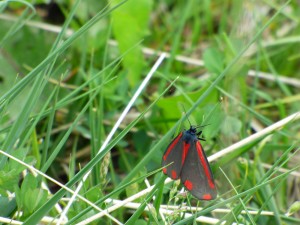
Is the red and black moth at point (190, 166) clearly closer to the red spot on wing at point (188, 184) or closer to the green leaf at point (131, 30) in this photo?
the red spot on wing at point (188, 184)

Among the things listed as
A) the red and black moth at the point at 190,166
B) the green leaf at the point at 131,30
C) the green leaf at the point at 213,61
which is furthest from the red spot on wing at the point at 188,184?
the green leaf at the point at 131,30

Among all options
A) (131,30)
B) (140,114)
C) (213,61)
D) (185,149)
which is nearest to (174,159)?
(185,149)

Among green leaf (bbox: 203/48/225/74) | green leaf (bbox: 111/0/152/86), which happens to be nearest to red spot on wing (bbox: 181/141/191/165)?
green leaf (bbox: 203/48/225/74)

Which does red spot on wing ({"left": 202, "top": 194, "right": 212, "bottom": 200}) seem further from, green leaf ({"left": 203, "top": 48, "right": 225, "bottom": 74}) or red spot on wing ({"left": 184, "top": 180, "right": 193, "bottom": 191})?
green leaf ({"left": 203, "top": 48, "right": 225, "bottom": 74})

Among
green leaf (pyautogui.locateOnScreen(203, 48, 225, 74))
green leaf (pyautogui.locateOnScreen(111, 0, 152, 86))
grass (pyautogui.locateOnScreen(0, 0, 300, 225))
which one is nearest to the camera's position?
grass (pyautogui.locateOnScreen(0, 0, 300, 225))

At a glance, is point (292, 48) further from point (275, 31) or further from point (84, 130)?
point (84, 130)

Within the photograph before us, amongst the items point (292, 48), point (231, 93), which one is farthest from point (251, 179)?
point (292, 48)

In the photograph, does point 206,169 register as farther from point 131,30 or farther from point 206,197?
point 131,30
